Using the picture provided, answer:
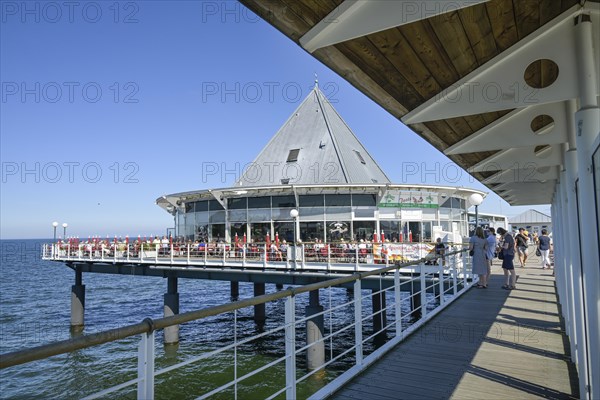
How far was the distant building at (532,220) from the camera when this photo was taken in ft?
178

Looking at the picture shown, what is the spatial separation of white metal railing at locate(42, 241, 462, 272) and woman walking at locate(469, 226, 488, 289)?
3013mm

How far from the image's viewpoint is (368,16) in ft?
8.61

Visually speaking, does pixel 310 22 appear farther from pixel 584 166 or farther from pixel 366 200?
pixel 366 200

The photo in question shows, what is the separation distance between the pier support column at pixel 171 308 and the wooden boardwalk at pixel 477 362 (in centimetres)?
1091

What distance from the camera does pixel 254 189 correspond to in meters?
25.1

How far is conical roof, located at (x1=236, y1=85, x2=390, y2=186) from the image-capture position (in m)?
29.2

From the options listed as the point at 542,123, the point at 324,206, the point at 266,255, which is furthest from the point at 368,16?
the point at 324,206

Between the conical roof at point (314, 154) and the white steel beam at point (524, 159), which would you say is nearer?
the white steel beam at point (524, 159)

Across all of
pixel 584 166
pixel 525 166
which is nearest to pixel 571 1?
pixel 584 166

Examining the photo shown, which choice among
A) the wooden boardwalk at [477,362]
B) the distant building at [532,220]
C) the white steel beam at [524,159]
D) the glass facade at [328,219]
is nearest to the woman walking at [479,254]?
the wooden boardwalk at [477,362]

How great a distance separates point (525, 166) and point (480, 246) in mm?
5601

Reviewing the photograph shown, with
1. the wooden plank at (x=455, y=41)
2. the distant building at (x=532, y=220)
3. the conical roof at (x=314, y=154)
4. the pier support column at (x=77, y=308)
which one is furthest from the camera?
the distant building at (x=532, y=220)

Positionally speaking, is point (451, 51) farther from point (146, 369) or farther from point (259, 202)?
point (259, 202)

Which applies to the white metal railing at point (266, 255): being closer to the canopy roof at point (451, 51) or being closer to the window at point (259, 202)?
the window at point (259, 202)
